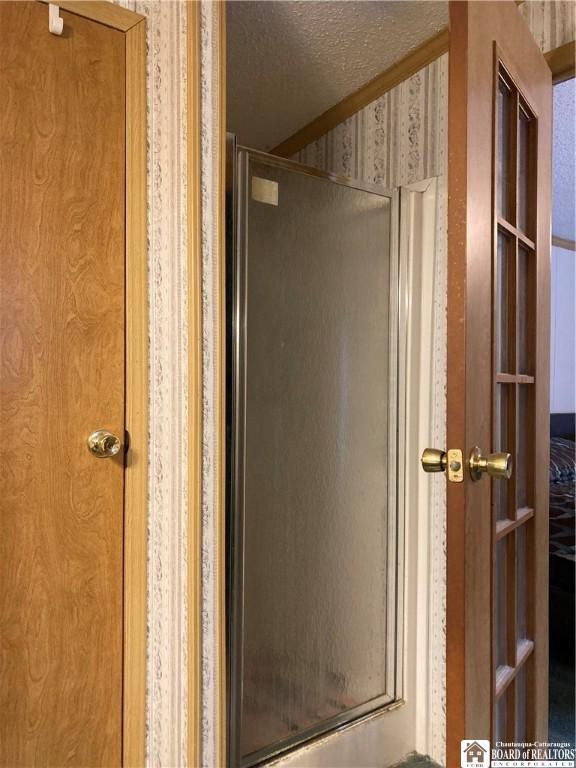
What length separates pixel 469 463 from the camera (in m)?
0.98

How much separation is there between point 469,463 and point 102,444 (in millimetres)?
784

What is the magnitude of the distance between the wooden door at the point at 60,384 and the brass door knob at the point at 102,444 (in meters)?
0.02

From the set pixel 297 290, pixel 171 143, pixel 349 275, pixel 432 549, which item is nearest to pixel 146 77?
pixel 171 143

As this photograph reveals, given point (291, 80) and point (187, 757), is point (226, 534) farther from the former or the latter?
point (291, 80)

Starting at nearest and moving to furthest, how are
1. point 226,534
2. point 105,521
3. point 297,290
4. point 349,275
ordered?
point 105,521 → point 226,534 → point 297,290 → point 349,275

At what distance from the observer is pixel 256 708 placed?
58.4 inches

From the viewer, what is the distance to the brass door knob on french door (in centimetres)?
97

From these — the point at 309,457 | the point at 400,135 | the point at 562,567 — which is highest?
the point at 400,135

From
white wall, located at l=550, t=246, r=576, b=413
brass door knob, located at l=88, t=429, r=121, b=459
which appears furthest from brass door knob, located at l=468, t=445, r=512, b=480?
white wall, located at l=550, t=246, r=576, b=413

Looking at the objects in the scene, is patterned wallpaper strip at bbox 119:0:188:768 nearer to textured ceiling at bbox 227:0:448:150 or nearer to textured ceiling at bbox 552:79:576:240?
textured ceiling at bbox 227:0:448:150

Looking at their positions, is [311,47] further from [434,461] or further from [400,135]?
[434,461]

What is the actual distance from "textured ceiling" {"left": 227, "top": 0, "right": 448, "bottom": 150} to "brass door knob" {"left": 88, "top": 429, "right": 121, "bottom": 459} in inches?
50.4

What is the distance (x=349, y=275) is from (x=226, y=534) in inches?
33.6

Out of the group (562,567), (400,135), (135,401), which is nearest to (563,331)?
(562,567)
